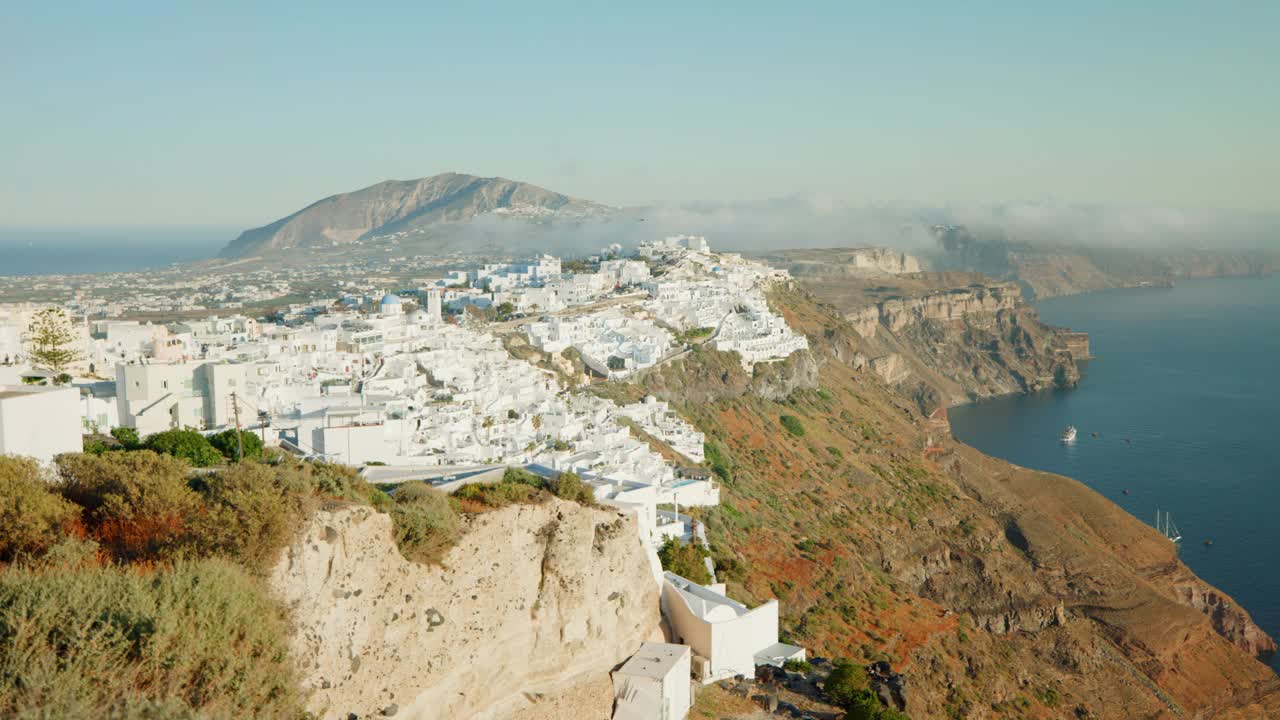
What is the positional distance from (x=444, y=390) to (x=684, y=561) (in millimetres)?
12784

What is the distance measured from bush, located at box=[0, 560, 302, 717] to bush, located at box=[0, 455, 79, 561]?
99 cm

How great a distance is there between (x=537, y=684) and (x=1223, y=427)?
6369 cm

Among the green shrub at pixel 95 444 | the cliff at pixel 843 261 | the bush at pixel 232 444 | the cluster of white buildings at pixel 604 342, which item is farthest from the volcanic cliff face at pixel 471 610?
the cliff at pixel 843 261

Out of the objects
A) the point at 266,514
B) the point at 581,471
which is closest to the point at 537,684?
the point at 266,514

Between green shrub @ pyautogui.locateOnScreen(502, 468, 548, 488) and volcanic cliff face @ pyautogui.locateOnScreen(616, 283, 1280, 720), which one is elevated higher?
green shrub @ pyautogui.locateOnScreen(502, 468, 548, 488)

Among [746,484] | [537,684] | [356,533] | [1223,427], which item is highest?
[356,533]

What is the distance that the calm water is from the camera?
41438 millimetres

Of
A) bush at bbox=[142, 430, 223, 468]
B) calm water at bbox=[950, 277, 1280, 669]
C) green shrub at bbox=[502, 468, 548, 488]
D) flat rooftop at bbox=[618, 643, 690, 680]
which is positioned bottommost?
calm water at bbox=[950, 277, 1280, 669]

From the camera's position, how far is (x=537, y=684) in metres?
11.9

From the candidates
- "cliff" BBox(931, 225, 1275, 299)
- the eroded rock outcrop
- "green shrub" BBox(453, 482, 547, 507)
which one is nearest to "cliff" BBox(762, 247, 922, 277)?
the eroded rock outcrop

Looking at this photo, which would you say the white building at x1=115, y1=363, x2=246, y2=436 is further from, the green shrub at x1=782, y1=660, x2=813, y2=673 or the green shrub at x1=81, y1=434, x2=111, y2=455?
the green shrub at x1=782, y1=660, x2=813, y2=673

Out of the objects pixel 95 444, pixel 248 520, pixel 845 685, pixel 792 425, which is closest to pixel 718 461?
pixel 792 425

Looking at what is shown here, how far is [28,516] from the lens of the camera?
8875 millimetres

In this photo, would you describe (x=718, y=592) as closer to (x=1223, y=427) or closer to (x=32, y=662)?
(x=32, y=662)
